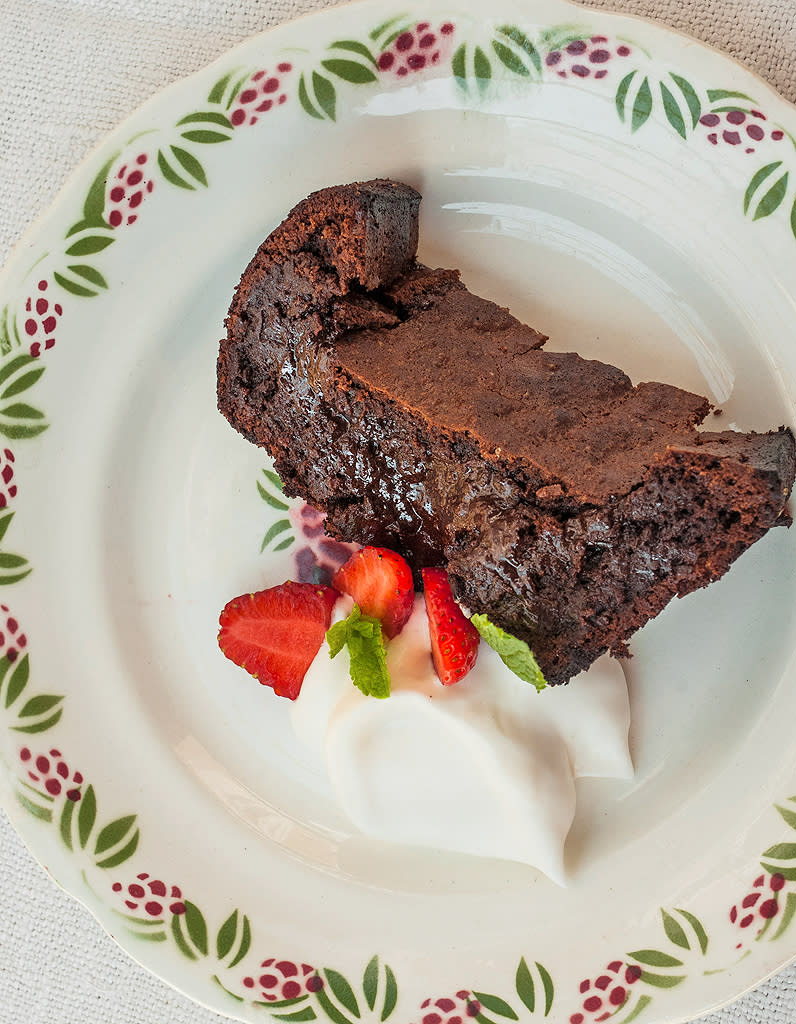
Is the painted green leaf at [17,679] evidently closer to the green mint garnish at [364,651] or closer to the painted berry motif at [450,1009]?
the green mint garnish at [364,651]

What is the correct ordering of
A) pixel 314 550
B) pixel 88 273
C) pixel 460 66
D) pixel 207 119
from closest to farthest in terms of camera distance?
pixel 460 66, pixel 207 119, pixel 88 273, pixel 314 550

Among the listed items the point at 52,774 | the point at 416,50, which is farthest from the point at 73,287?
the point at 52,774

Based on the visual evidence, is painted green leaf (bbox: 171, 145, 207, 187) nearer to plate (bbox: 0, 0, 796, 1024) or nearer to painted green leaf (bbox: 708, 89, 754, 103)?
plate (bbox: 0, 0, 796, 1024)

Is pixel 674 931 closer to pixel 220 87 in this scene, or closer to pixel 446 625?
pixel 446 625

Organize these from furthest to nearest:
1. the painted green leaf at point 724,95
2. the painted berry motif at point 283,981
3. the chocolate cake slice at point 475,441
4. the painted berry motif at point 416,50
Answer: the painted berry motif at point 283,981
the painted berry motif at point 416,50
the painted green leaf at point 724,95
the chocolate cake slice at point 475,441

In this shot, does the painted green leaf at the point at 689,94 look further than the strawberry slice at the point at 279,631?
No

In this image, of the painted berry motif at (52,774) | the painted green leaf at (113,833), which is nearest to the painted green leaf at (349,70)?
the painted berry motif at (52,774)

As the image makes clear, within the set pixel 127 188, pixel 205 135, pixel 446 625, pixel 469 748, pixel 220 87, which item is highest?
pixel 220 87
